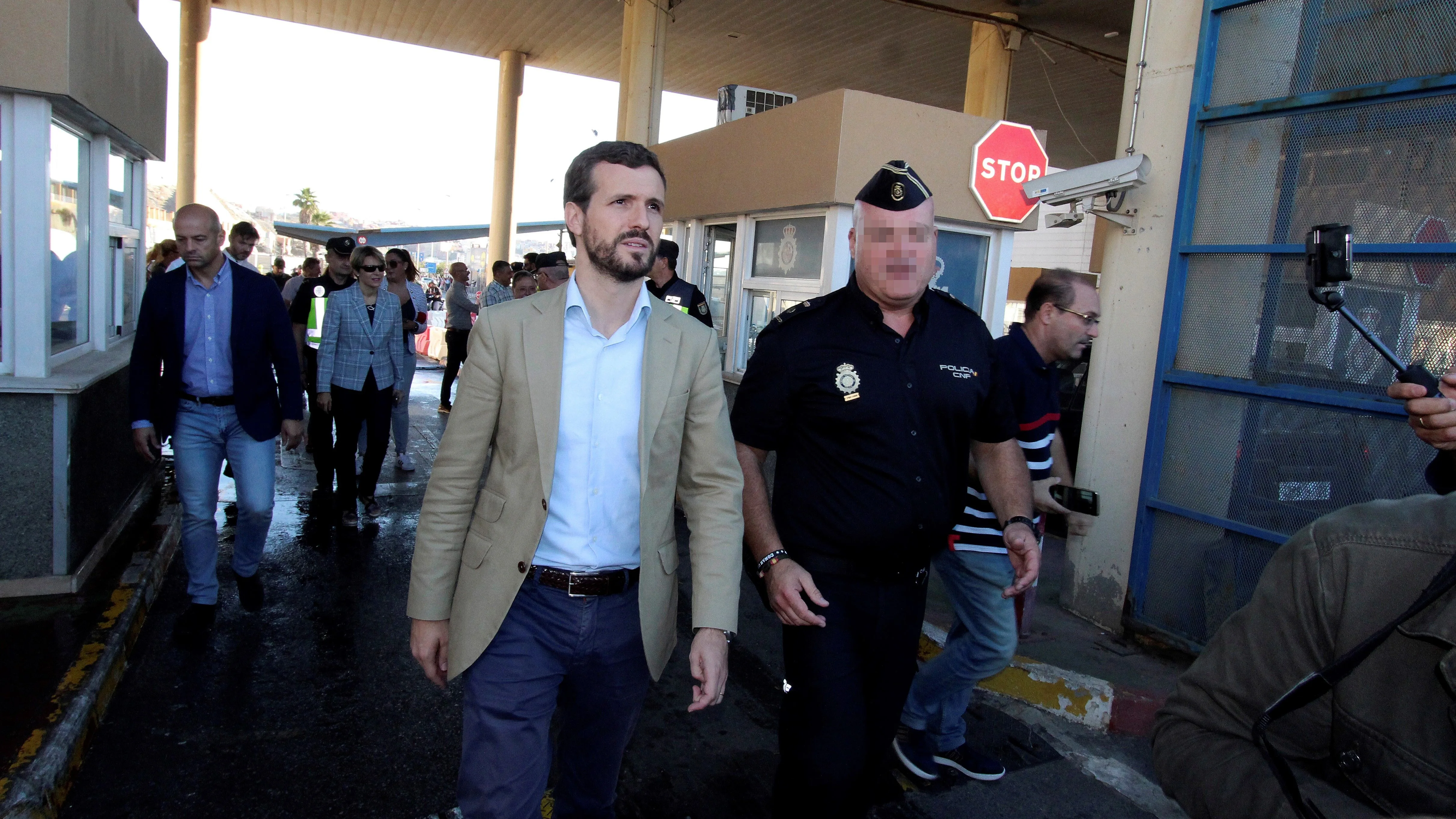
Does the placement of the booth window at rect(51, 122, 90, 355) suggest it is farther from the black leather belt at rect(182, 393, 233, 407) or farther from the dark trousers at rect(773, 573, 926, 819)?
the dark trousers at rect(773, 573, 926, 819)

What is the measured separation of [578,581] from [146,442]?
3.22m

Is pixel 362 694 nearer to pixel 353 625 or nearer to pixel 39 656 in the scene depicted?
pixel 353 625

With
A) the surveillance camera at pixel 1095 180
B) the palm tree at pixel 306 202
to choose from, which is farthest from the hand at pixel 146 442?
the palm tree at pixel 306 202

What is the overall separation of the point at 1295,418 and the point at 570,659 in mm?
3756

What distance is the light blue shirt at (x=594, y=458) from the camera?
223cm

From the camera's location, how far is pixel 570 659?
2.24 metres

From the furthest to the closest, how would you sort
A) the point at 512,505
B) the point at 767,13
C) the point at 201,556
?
the point at 767,13 < the point at 201,556 < the point at 512,505

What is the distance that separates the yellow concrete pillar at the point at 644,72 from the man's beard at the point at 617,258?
9.65m

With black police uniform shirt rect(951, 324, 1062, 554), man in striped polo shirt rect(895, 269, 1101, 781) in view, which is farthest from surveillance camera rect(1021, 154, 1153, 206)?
black police uniform shirt rect(951, 324, 1062, 554)

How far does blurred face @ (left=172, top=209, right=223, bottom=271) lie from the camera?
13.8 ft

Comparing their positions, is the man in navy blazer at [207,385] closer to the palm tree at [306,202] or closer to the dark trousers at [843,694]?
the dark trousers at [843,694]

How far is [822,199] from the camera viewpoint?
6348 mm

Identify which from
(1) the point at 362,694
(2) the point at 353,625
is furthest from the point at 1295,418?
(2) the point at 353,625

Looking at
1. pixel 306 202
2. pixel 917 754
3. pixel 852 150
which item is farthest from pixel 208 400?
pixel 306 202
